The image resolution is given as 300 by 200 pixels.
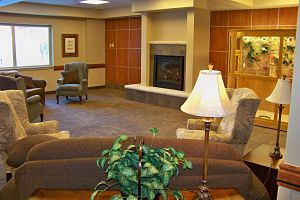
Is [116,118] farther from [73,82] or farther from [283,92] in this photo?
[283,92]

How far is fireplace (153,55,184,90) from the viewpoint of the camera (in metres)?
7.73

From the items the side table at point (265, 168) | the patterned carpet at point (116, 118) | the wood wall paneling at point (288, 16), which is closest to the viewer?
the side table at point (265, 168)

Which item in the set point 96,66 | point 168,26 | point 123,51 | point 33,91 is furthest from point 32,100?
point 96,66

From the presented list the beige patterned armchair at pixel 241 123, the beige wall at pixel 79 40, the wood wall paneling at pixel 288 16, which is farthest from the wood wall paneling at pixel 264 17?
the beige wall at pixel 79 40

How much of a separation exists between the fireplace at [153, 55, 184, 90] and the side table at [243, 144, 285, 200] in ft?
15.6

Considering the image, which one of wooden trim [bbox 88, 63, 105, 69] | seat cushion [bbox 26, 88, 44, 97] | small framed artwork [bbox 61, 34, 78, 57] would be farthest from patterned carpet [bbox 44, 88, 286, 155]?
wooden trim [bbox 88, 63, 105, 69]

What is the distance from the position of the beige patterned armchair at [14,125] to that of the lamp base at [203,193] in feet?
6.64

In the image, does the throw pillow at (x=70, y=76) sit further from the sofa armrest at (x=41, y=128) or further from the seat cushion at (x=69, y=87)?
the sofa armrest at (x=41, y=128)

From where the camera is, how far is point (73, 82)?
8.21m

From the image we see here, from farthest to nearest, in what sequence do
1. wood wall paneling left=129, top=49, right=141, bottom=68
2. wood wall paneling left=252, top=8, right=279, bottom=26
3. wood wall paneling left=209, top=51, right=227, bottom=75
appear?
wood wall paneling left=129, top=49, right=141, bottom=68 → wood wall paneling left=209, top=51, right=227, bottom=75 → wood wall paneling left=252, top=8, right=279, bottom=26

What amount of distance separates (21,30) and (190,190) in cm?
831

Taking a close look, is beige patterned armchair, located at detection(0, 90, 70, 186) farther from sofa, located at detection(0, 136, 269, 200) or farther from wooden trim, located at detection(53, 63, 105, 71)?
wooden trim, located at detection(53, 63, 105, 71)

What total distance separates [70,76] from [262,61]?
4760mm

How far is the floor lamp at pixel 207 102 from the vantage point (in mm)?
1793
